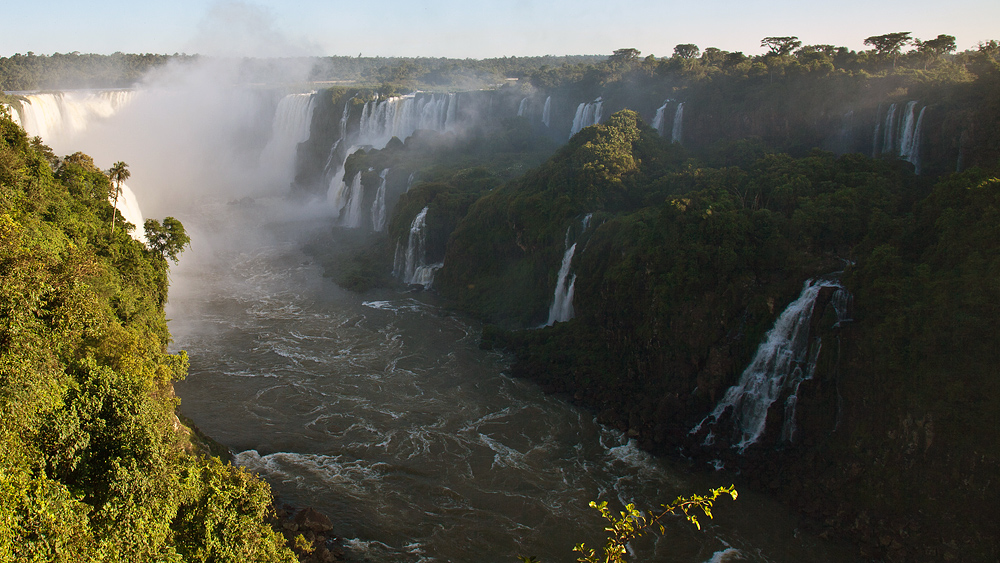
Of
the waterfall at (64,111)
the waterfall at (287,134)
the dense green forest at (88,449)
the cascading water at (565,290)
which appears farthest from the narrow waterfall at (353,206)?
the dense green forest at (88,449)

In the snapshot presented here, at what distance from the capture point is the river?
16.7m

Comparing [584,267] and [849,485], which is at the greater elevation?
[584,267]

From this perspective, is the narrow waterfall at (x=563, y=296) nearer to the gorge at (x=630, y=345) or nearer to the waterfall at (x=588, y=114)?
the gorge at (x=630, y=345)

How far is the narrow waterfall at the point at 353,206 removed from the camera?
4684 cm

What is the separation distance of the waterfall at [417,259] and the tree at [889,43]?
2724 cm

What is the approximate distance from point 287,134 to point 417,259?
118 ft

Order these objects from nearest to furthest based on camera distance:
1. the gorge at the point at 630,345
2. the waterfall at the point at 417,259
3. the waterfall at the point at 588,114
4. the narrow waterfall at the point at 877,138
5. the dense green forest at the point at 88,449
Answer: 1. the dense green forest at the point at 88,449
2. the gorge at the point at 630,345
3. the narrow waterfall at the point at 877,138
4. the waterfall at the point at 417,259
5. the waterfall at the point at 588,114

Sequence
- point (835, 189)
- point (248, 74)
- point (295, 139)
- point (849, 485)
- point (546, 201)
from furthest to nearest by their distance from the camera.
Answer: point (248, 74), point (295, 139), point (546, 201), point (835, 189), point (849, 485)

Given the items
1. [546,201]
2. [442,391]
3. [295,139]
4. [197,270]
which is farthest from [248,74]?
[442,391]

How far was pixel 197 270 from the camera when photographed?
3891cm

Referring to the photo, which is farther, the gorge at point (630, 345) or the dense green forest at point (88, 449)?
the gorge at point (630, 345)

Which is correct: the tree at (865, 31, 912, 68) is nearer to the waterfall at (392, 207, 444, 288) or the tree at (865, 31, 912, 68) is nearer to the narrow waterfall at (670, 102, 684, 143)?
the narrow waterfall at (670, 102, 684, 143)

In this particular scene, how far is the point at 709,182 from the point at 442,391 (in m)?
14.0

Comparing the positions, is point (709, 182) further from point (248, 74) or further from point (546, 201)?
point (248, 74)
